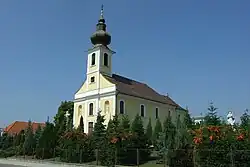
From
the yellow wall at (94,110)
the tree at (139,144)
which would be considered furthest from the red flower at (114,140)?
the yellow wall at (94,110)

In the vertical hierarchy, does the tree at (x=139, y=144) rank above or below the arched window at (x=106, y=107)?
below

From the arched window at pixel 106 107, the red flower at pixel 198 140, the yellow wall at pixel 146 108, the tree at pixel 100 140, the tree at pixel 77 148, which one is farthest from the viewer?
the yellow wall at pixel 146 108

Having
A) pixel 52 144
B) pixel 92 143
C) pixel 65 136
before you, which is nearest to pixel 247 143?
pixel 92 143

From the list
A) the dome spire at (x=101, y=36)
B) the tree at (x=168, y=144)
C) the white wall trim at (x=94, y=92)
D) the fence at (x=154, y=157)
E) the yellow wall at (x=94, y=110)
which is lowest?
the fence at (x=154, y=157)

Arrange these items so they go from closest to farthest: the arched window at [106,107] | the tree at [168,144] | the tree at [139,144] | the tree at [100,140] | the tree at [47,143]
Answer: the tree at [168,144], the tree at [139,144], the tree at [100,140], the tree at [47,143], the arched window at [106,107]

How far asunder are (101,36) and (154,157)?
25.0 m

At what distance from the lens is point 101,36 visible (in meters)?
47.9

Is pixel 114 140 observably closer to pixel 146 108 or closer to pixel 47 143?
pixel 47 143

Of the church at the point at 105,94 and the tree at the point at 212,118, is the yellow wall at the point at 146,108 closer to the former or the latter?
the church at the point at 105,94

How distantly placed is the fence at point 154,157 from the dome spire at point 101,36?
19.0 m

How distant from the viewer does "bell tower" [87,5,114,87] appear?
47531 millimetres

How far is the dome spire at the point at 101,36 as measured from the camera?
48.0 metres

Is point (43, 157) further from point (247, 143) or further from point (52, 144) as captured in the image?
point (247, 143)

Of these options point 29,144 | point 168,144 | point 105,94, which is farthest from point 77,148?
point 105,94
